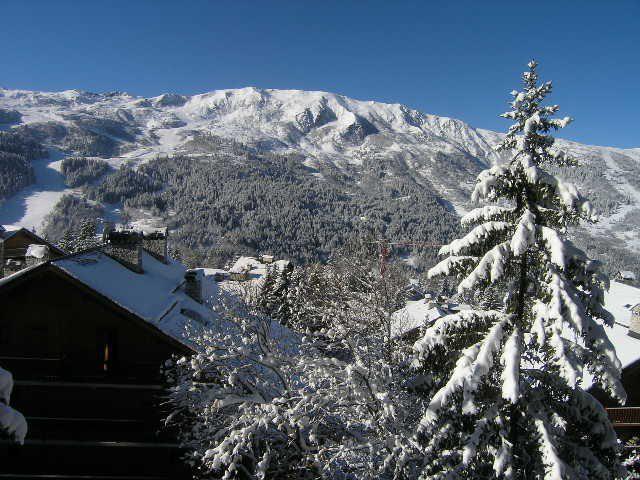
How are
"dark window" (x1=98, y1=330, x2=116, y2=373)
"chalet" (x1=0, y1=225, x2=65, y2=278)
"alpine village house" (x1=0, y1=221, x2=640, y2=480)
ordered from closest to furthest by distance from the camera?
1. "alpine village house" (x1=0, y1=221, x2=640, y2=480)
2. "dark window" (x1=98, y1=330, x2=116, y2=373)
3. "chalet" (x1=0, y1=225, x2=65, y2=278)

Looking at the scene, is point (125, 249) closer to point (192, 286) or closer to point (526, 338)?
point (192, 286)

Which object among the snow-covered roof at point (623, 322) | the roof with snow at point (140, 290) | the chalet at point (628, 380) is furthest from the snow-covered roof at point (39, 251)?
the chalet at point (628, 380)

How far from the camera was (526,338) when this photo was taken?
8.68 m

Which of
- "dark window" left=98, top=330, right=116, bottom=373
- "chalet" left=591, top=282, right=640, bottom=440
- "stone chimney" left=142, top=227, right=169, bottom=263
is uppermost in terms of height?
"stone chimney" left=142, top=227, right=169, bottom=263

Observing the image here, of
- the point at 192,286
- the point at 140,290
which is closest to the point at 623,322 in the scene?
the point at 192,286

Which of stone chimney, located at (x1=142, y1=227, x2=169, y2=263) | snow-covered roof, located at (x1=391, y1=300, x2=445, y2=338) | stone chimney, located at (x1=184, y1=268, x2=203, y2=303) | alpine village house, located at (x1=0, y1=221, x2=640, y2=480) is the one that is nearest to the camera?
alpine village house, located at (x1=0, y1=221, x2=640, y2=480)

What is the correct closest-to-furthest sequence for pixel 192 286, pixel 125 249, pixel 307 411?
pixel 307 411, pixel 125 249, pixel 192 286

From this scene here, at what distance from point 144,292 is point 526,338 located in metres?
15.1

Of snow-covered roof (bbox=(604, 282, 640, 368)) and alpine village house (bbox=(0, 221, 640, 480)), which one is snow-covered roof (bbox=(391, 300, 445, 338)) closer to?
snow-covered roof (bbox=(604, 282, 640, 368))

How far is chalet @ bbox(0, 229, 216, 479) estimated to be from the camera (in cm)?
1562

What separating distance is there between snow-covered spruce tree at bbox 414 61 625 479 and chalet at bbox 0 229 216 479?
33.0 ft

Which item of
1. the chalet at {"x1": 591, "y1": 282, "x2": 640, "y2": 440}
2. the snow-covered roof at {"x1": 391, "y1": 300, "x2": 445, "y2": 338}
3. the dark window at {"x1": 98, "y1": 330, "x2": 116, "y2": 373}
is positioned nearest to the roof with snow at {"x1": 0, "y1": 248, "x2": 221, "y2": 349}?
the dark window at {"x1": 98, "y1": 330, "x2": 116, "y2": 373}

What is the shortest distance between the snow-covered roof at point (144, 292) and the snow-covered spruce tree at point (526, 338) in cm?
1038

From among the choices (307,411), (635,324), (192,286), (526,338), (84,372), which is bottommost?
(307,411)
